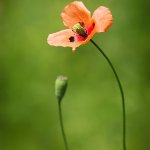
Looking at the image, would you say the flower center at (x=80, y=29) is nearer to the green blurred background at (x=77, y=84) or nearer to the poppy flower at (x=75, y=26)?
the poppy flower at (x=75, y=26)

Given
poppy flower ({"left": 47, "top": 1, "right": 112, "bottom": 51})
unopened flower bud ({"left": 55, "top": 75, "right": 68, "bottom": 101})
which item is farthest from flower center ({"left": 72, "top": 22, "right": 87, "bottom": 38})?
unopened flower bud ({"left": 55, "top": 75, "right": 68, "bottom": 101})

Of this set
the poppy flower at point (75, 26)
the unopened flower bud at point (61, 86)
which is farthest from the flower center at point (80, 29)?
the unopened flower bud at point (61, 86)

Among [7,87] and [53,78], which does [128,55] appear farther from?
[7,87]

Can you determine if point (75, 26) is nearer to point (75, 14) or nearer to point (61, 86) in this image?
point (75, 14)

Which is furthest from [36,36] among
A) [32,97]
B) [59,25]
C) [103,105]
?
[103,105]

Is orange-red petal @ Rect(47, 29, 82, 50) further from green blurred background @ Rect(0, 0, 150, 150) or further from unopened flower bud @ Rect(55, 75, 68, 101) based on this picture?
green blurred background @ Rect(0, 0, 150, 150)

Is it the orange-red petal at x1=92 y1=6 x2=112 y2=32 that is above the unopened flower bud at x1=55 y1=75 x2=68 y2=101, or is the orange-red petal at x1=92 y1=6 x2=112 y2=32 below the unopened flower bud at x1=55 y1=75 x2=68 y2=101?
above
